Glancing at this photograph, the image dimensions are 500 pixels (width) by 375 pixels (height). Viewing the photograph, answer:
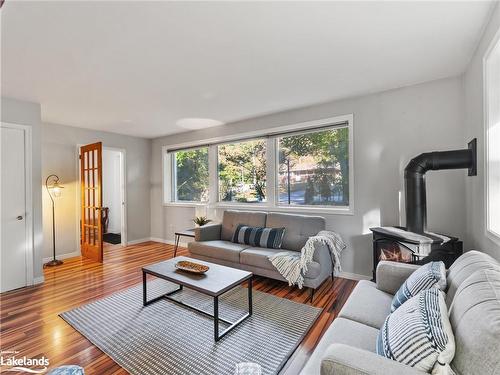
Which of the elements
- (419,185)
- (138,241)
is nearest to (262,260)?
(419,185)

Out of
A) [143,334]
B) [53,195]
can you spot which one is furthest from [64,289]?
[53,195]

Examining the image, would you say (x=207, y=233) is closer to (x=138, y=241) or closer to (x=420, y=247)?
(x=138, y=241)

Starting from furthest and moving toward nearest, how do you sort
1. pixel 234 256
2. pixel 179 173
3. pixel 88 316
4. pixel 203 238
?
pixel 179 173 → pixel 203 238 → pixel 234 256 → pixel 88 316

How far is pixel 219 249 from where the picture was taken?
134 inches

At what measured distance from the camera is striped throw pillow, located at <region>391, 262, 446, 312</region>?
1454 millimetres

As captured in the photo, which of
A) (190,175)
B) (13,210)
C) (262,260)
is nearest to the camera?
(262,260)

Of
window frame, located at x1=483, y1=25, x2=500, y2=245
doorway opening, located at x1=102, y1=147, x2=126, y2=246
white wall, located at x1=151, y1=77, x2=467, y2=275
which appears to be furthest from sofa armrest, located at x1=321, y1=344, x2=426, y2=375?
doorway opening, located at x1=102, y1=147, x2=126, y2=246

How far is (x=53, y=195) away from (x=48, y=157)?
67 cm

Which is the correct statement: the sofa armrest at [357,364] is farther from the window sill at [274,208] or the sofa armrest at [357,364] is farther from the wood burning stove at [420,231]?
the window sill at [274,208]

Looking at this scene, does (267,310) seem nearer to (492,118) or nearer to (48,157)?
(492,118)

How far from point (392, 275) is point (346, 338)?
0.84 meters

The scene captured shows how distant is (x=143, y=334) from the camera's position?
211cm

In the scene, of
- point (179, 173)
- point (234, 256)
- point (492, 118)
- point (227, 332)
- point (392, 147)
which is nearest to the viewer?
point (492, 118)

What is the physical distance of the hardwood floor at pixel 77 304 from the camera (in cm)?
186
